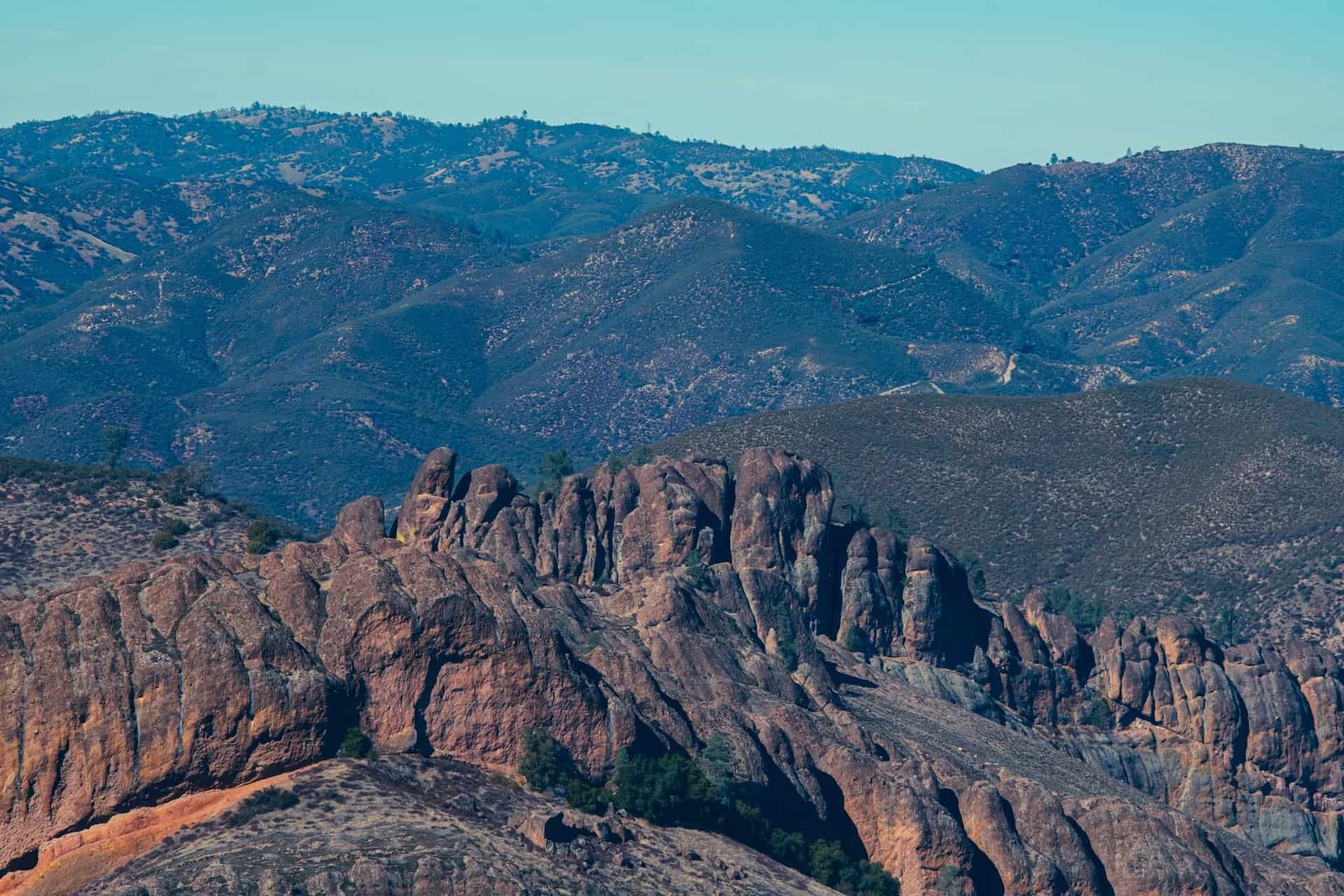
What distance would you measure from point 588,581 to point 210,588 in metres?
65.5

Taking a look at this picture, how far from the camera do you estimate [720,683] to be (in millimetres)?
96312

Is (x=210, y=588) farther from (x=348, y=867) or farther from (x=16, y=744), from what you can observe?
(x=348, y=867)

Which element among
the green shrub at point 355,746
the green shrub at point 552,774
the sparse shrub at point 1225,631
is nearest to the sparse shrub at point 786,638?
the green shrub at point 552,774

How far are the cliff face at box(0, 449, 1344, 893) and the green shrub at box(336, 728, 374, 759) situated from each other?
0.61 meters

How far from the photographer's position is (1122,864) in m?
92.2

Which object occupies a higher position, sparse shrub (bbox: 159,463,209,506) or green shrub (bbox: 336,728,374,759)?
green shrub (bbox: 336,728,374,759)

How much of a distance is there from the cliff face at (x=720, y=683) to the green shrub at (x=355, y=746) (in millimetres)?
613

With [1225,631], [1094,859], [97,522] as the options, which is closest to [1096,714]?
[1094,859]

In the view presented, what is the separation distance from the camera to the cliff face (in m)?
69.4

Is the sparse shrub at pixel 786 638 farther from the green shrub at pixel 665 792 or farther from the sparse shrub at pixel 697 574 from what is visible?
the green shrub at pixel 665 792

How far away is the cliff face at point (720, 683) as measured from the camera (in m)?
69.4

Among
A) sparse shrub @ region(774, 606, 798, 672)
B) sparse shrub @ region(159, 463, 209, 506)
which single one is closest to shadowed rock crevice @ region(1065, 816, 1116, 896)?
sparse shrub @ region(774, 606, 798, 672)

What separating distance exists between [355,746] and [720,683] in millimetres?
27231

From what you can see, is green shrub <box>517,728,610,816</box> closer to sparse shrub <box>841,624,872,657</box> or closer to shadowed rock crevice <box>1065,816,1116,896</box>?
shadowed rock crevice <box>1065,816,1116,896</box>
